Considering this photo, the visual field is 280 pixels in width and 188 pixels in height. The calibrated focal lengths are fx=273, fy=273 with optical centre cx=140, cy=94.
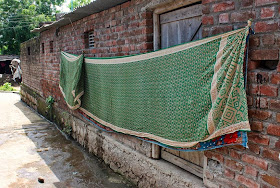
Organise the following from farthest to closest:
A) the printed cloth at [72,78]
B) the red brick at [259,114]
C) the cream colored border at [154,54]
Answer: the printed cloth at [72,78], the cream colored border at [154,54], the red brick at [259,114]

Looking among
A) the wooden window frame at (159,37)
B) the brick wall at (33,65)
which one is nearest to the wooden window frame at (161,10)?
the wooden window frame at (159,37)

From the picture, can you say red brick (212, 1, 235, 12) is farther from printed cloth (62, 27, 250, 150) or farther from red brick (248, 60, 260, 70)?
red brick (248, 60, 260, 70)

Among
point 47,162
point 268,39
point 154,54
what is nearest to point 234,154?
point 268,39

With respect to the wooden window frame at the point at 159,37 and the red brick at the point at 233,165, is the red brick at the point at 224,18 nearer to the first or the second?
the wooden window frame at the point at 159,37

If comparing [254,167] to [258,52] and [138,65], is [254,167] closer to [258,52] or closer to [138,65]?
[258,52]

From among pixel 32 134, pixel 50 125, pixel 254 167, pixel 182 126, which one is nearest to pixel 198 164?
pixel 182 126

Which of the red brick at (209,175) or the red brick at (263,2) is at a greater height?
the red brick at (263,2)

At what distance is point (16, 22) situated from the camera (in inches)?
1008

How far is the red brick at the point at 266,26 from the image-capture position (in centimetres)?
210

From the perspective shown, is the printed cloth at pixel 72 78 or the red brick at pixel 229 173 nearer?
the red brick at pixel 229 173

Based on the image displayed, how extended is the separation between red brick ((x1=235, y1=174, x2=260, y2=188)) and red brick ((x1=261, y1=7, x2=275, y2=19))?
1.37 metres

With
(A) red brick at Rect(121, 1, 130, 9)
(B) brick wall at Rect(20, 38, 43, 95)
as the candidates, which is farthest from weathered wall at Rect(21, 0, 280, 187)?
(B) brick wall at Rect(20, 38, 43, 95)

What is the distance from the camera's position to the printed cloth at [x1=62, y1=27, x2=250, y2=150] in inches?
89.7

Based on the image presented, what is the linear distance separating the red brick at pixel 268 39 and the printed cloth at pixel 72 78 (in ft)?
12.0
